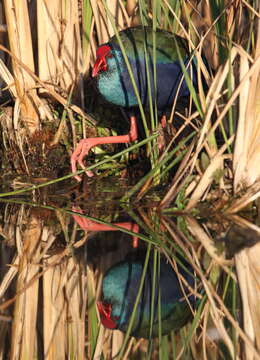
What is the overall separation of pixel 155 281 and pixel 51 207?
1.37m

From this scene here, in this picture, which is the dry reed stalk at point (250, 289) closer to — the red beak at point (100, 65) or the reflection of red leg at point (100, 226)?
the reflection of red leg at point (100, 226)

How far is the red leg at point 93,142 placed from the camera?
4414 millimetres

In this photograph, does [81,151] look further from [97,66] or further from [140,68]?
[140,68]

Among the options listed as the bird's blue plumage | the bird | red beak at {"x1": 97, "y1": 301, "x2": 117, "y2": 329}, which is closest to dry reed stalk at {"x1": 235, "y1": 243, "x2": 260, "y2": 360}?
the bird

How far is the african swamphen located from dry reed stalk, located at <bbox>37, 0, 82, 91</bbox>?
16.8 inches

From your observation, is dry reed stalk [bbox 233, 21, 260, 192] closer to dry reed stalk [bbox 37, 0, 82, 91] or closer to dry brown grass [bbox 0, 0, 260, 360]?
dry brown grass [bbox 0, 0, 260, 360]

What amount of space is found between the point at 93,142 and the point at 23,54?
26.7 inches

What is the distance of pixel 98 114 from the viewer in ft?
15.7

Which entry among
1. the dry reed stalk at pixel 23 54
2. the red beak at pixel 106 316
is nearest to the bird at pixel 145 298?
the red beak at pixel 106 316

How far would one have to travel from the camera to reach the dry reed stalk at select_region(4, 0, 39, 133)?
4.49m

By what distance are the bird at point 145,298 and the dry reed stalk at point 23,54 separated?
6.37 ft

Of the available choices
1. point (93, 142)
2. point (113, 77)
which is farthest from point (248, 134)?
point (93, 142)

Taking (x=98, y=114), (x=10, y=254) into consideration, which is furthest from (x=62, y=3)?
(x=10, y=254)

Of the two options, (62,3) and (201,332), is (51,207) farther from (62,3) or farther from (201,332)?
(201,332)
